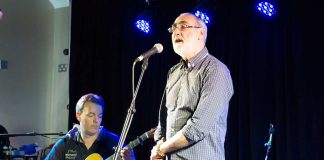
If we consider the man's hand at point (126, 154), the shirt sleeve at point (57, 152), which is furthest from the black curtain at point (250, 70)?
the shirt sleeve at point (57, 152)

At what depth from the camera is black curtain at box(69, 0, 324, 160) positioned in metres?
4.31

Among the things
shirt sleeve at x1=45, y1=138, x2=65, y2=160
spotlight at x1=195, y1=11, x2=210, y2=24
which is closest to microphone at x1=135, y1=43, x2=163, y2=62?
shirt sleeve at x1=45, y1=138, x2=65, y2=160

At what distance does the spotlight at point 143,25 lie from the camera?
5.59 metres

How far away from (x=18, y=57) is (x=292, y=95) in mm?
4330

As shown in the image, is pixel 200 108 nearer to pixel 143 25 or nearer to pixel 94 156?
pixel 94 156

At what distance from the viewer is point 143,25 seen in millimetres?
5625

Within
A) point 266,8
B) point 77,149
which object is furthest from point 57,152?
point 266,8

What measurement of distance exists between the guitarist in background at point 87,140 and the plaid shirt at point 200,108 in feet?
4.56

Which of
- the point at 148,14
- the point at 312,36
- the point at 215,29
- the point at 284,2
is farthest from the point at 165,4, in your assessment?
the point at 312,36

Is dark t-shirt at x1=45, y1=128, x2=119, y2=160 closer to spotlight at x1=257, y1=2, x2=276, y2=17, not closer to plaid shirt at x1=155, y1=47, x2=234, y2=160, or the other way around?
plaid shirt at x1=155, y1=47, x2=234, y2=160

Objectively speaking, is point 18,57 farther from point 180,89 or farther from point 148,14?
point 180,89

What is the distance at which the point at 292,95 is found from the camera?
4418 mm

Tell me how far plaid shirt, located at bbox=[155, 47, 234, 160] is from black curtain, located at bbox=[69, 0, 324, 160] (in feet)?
7.15

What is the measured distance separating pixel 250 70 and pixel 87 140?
2011 mm
